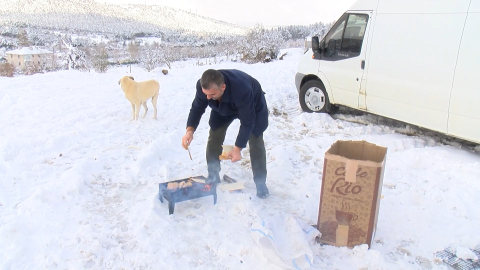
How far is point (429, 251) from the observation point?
3086mm

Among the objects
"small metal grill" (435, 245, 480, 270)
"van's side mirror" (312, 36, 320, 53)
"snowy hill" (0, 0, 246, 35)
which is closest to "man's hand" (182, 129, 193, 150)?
"small metal grill" (435, 245, 480, 270)

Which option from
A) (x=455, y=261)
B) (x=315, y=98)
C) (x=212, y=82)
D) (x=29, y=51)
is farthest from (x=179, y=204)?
(x=29, y=51)

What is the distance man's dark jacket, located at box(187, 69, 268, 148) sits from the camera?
11.0ft

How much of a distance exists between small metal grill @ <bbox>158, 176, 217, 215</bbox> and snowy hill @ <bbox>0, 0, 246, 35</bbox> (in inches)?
4714

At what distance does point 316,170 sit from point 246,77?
1.95 m

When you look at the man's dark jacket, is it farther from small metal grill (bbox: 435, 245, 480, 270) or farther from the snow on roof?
the snow on roof

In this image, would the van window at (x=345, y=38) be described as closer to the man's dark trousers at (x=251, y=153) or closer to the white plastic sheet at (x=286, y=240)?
the man's dark trousers at (x=251, y=153)

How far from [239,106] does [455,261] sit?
7.68 ft

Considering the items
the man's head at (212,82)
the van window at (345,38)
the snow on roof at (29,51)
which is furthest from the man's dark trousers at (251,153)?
the snow on roof at (29,51)

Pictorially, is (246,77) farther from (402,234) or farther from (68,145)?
(68,145)

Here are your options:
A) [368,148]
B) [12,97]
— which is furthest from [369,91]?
[12,97]

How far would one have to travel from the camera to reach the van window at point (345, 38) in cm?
628

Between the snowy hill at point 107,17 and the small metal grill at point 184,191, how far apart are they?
393 ft

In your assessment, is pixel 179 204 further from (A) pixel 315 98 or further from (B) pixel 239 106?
(A) pixel 315 98
